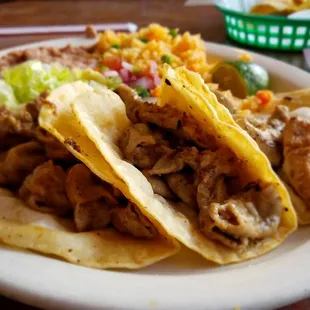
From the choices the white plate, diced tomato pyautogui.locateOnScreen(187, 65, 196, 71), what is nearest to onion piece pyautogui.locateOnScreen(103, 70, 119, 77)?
diced tomato pyautogui.locateOnScreen(187, 65, 196, 71)

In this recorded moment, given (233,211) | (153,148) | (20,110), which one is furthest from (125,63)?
(233,211)

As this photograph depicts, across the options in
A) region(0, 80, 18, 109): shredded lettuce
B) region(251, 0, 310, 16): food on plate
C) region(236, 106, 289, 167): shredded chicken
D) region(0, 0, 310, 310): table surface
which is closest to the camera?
region(236, 106, 289, 167): shredded chicken

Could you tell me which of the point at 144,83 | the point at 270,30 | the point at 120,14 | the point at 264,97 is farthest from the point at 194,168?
the point at 120,14

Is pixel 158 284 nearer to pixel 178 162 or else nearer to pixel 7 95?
pixel 178 162

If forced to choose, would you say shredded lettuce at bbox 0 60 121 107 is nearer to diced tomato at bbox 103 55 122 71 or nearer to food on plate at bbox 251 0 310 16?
diced tomato at bbox 103 55 122 71

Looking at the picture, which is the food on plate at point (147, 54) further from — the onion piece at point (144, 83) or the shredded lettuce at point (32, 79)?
the shredded lettuce at point (32, 79)

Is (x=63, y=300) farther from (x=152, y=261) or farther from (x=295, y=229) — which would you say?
(x=295, y=229)
